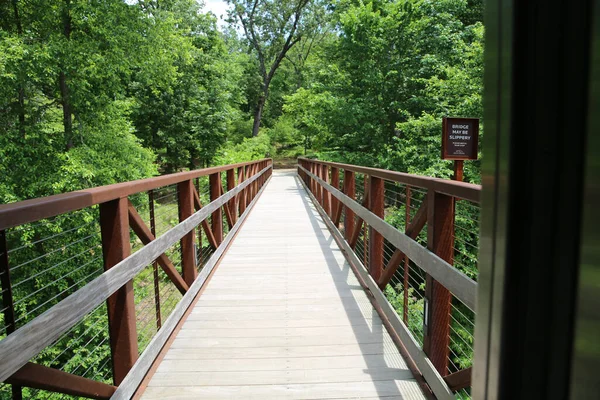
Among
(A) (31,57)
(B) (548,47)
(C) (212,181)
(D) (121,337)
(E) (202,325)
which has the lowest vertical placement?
(E) (202,325)

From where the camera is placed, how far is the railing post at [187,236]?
10.7 feet

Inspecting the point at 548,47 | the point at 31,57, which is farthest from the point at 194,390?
the point at 31,57

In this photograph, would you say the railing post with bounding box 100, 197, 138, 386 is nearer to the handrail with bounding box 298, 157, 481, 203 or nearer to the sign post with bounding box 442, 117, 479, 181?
the handrail with bounding box 298, 157, 481, 203

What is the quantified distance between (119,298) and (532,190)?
192 centimetres

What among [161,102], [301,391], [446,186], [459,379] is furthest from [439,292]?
[161,102]

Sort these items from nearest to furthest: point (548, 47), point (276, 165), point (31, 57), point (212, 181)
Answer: point (548, 47)
point (212, 181)
point (31, 57)
point (276, 165)

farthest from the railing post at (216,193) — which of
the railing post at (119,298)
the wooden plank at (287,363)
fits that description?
the railing post at (119,298)

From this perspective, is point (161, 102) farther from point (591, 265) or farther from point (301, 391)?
point (591, 265)

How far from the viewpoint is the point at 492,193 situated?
616mm

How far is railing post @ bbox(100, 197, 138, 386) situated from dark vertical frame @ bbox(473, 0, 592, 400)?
171cm

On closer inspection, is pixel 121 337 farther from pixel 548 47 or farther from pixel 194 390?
pixel 548 47

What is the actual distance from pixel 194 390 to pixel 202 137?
75.0 ft

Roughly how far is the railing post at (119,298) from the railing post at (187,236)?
49.8 inches

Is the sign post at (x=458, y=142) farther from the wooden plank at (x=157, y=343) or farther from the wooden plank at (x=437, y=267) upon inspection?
the wooden plank at (x=157, y=343)
